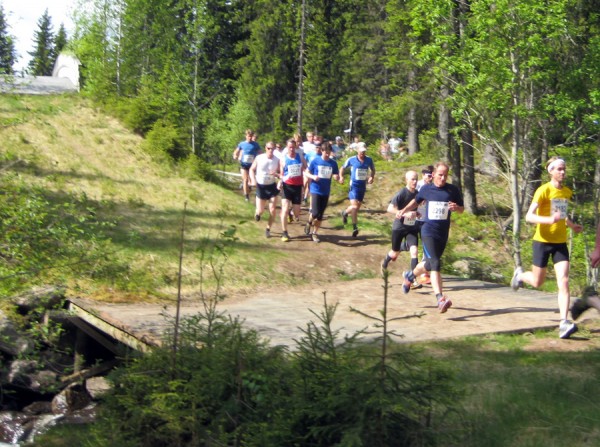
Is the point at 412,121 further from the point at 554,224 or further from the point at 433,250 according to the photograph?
the point at 554,224

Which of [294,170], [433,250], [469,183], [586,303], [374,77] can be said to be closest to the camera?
[586,303]

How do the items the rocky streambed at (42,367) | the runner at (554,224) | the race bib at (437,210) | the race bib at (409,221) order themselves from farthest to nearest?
the race bib at (409,221)
the rocky streambed at (42,367)
the race bib at (437,210)
the runner at (554,224)

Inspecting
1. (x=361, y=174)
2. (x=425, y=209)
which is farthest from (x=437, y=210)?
(x=361, y=174)

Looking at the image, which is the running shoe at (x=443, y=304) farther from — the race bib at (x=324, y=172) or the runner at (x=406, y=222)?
the race bib at (x=324, y=172)

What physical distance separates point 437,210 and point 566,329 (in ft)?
8.86

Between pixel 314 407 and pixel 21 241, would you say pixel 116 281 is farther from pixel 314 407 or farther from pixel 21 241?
pixel 314 407

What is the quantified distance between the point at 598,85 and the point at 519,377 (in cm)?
1422

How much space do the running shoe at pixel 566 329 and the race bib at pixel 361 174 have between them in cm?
1036

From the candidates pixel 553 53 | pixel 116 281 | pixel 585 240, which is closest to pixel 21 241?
pixel 116 281

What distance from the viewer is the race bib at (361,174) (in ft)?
63.3

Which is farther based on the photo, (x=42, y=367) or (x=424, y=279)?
(x=424, y=279)

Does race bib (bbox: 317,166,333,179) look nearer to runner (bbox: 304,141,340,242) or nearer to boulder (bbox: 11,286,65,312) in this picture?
runner (bbox: 304,141,340,242)

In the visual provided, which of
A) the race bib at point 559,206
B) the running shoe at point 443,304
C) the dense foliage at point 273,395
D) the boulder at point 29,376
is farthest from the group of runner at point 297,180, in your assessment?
the dense foliage at point 273,395

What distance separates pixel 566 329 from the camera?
364 inches
